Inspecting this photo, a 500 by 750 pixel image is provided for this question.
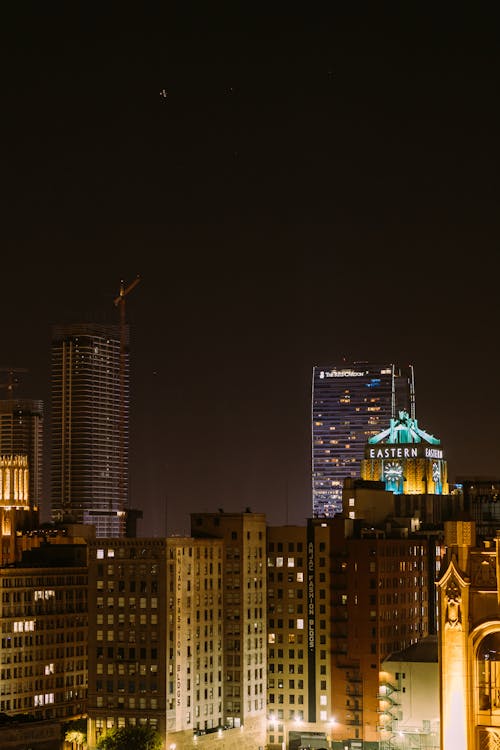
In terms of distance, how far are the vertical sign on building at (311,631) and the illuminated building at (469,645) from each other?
359 ft

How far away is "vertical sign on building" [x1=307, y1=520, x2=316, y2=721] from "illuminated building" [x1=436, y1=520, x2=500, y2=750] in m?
109

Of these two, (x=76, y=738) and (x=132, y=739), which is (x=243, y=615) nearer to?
(x=76, y=738)

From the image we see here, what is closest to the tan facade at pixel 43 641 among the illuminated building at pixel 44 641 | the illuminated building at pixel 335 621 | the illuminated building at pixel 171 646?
the illuminated building at pixel 44 641

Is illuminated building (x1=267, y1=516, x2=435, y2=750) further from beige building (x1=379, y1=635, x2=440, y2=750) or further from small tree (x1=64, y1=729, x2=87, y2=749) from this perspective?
small tree (x1=64, y1=729, x2=87, y2=749)

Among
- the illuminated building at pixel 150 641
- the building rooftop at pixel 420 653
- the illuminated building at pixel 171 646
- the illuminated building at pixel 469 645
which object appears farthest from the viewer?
the illuminated building at pixel 171 646

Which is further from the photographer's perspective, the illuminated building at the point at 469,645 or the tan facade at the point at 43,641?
the tan facade at the point at 43,641

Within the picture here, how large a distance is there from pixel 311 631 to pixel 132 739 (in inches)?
1177

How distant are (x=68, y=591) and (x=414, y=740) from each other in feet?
184

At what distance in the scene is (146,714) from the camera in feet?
433

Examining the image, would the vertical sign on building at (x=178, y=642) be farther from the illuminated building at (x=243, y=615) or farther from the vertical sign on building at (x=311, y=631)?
the vertical sign on building at (x=311, y=631)

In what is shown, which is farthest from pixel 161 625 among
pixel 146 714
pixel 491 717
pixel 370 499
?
pixel 491 717

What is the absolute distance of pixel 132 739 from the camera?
124750 mm

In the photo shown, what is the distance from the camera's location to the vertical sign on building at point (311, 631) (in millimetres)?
146500

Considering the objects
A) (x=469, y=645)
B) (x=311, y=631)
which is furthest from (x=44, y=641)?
(x=469, y=645)
